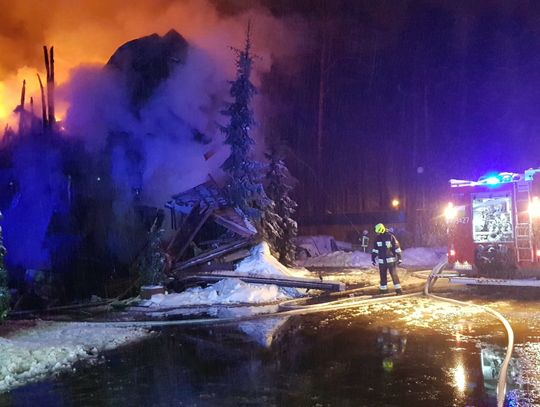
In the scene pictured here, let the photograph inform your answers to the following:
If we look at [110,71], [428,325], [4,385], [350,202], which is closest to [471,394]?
[428,325]

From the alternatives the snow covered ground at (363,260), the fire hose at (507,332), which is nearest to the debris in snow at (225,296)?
the fire hose at (507,332)

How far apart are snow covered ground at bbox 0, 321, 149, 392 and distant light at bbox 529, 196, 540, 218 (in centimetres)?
936

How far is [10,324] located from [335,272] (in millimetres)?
11853

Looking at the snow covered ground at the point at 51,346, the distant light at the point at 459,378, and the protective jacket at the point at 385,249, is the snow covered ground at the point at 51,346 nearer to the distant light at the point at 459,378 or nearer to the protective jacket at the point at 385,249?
the distant light at the point at 459,378

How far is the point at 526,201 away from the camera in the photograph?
39.1 feet

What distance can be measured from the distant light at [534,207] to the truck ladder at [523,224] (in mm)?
69

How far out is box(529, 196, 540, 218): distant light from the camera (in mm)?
11766

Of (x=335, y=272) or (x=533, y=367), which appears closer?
(x=533, y=367)

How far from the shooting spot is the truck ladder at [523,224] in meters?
11.9

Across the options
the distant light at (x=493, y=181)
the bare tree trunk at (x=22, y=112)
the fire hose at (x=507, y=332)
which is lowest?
the fire hose at (x=507, y=332)

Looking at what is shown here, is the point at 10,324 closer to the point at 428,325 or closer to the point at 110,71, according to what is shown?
the point at 428,325

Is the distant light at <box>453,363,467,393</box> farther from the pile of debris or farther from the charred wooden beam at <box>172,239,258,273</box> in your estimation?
the charred wooden beam at <box>172,239,258,273</box>

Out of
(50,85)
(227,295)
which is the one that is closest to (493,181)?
(227,295)

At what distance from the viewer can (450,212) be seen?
13227 millimetres
